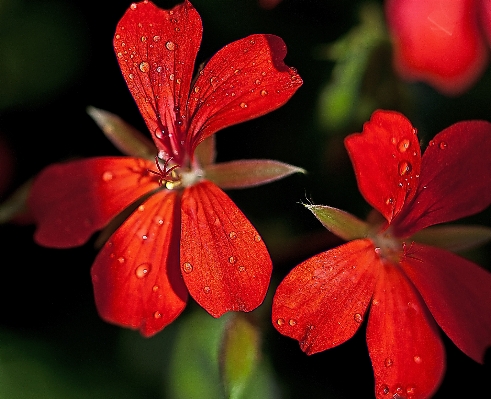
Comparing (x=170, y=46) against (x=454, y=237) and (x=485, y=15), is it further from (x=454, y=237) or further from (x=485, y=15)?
(x=485, y=15)

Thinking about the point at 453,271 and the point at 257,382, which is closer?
the point at 453,271

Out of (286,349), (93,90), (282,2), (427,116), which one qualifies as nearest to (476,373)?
(286,349)

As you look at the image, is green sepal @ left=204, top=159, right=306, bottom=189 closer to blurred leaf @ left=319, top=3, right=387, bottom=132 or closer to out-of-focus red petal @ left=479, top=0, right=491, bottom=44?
blurred leaf @ left=319, top=3, right=387, bottom=132

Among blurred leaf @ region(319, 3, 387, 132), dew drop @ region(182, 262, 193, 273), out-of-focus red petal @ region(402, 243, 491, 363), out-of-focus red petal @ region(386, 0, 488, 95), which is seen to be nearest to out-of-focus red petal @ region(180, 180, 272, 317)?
dew drop @ region(182, 262, 193, 273)

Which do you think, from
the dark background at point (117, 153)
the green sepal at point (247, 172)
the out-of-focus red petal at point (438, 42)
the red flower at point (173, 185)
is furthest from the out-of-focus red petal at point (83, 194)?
the out-of-focus red petal at point (438, 42)

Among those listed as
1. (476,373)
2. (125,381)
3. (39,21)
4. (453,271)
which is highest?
(39,21)

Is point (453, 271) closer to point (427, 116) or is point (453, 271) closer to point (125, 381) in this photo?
point (427, 116)

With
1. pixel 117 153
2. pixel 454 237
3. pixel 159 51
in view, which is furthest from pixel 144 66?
pixel 454 237
